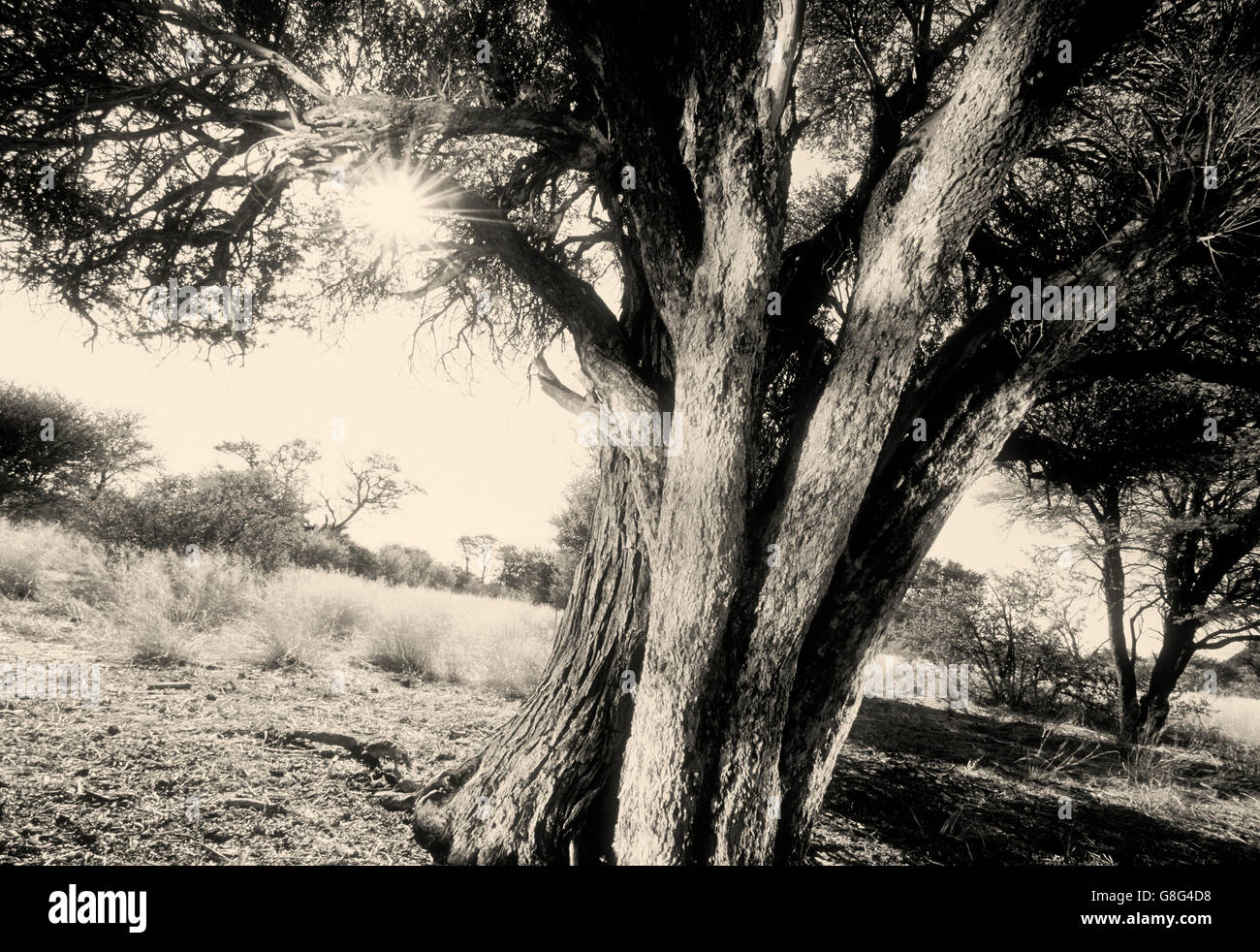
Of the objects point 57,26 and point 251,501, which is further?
point 251,501

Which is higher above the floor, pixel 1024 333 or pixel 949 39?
pixel 949 39

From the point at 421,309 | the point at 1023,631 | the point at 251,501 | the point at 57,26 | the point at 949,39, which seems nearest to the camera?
the point at 57,26

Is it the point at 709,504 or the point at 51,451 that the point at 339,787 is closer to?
the point at 709,504

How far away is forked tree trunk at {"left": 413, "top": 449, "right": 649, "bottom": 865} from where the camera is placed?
239 centimetres

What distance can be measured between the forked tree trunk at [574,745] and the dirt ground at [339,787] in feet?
1.24

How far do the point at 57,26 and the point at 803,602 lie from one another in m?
4.68

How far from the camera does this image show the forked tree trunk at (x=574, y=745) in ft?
7.83

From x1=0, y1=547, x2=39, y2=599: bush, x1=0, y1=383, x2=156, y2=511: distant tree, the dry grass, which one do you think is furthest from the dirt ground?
x1=0, y1=383, x2=156, y2=511: distant tree

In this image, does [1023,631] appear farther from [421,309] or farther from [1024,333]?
[421,309]

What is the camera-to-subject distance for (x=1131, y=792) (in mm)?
5035

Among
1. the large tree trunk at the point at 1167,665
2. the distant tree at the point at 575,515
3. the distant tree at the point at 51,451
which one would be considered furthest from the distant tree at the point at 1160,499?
the distant tree at the point at 51,451

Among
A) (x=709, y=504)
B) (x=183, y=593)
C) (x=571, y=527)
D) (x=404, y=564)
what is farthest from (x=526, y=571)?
(x=709, y=504)

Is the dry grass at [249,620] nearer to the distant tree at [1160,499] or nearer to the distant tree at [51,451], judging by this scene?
the distant tree at [51,451]
